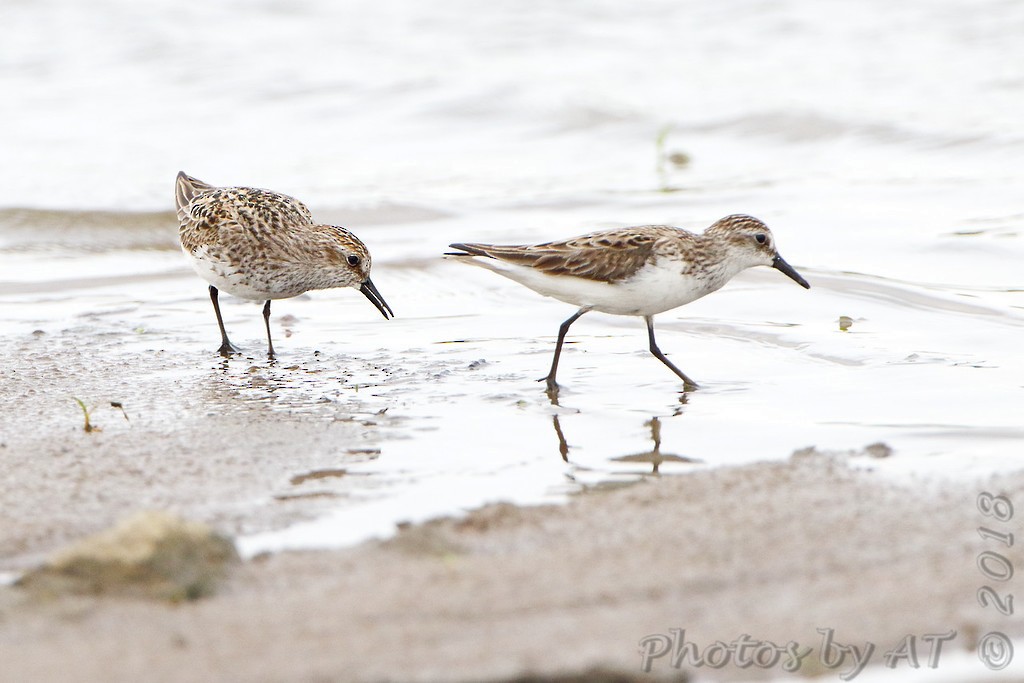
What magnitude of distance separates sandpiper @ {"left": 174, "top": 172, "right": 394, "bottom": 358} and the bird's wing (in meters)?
0.85

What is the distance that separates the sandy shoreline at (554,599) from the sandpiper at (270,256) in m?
3.15

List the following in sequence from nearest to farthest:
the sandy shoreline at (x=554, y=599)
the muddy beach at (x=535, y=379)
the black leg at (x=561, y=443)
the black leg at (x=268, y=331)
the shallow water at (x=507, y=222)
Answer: the sandy shoreline at (x=554, y=599) → the muddy beach at (x=535, y=379) → the black leg at (x=561, y=443) → the shallow water at (x=507, y=222) → the black leg at (x=268, y=331)

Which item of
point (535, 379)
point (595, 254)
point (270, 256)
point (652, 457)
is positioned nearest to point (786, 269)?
point (595, 254)

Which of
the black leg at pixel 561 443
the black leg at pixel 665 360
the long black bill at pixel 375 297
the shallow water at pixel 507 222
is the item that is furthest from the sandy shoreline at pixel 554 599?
the long black bill at pixel 375 297

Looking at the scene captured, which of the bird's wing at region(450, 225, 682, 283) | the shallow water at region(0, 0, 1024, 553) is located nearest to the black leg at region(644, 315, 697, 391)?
the shallow water at region(0, 0, 1024, 553)

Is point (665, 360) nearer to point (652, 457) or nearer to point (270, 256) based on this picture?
point (652, 457)

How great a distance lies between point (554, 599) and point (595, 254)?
3187 mm

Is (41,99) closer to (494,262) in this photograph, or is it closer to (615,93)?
(615,93)

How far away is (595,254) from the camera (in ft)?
22.9

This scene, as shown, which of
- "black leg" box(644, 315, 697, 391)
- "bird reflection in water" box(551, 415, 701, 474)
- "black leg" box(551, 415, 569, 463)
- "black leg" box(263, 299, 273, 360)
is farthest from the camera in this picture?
"black leg" box(263, 299, 273, 360)

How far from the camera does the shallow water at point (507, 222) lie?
19.4 feet

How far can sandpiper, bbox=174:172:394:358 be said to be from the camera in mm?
7691

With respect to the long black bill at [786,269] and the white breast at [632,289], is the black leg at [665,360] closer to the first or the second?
the white breast at [632,289]

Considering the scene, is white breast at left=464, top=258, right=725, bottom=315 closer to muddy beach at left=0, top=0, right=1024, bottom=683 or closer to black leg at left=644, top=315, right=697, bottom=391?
black leg at left=644, top=315, right=697, bottom=391
